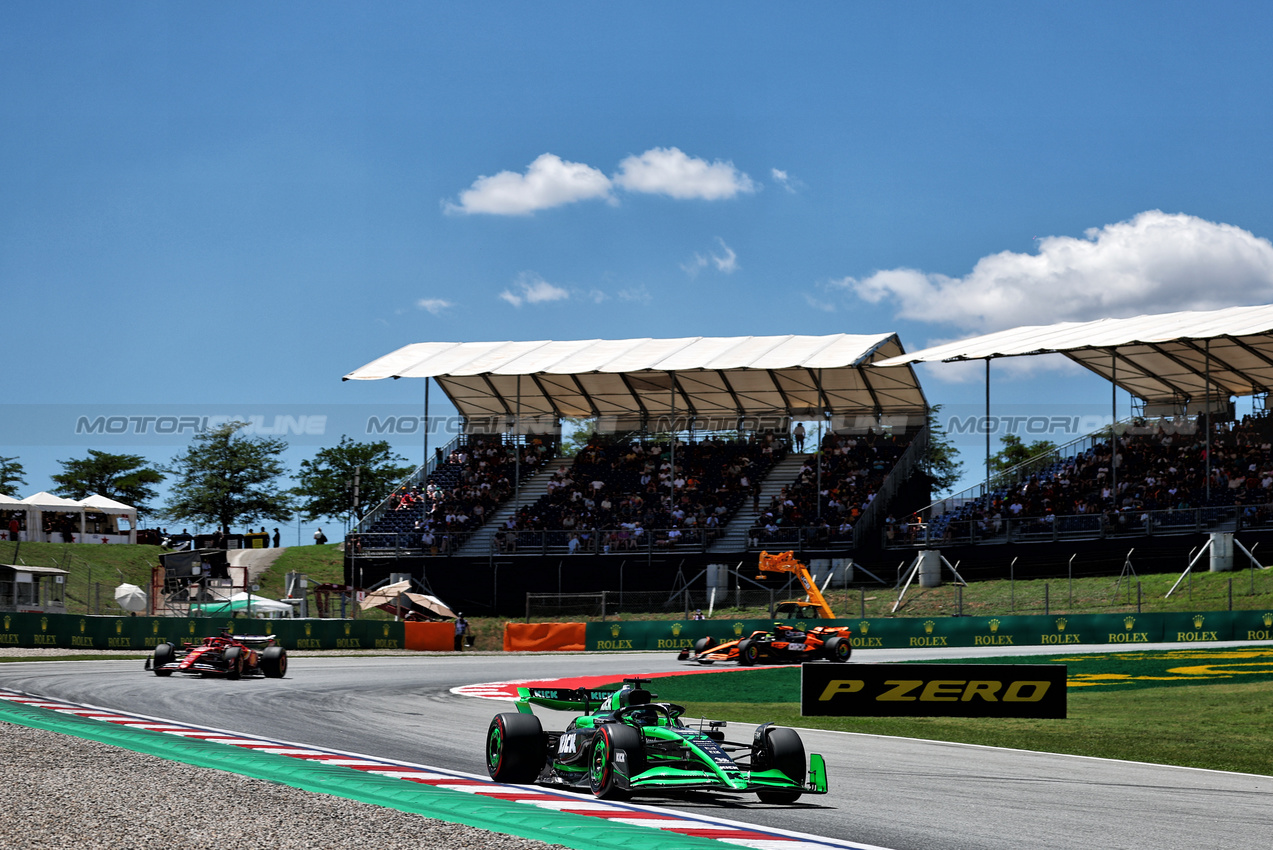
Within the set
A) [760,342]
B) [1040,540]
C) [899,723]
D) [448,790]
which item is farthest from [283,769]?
[760,342]

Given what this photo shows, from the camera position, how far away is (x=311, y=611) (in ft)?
171

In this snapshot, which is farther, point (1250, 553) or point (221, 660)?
point (1250, 553)

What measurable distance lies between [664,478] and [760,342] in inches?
266

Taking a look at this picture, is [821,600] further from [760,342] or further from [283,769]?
[283,769]

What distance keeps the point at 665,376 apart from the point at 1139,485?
2010 centimetres

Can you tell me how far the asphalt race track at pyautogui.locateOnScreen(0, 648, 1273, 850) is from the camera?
872 centimetres

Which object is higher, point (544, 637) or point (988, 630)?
point (988, 630)

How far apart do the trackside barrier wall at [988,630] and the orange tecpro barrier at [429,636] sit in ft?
17.0

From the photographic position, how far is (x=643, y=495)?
51500mm

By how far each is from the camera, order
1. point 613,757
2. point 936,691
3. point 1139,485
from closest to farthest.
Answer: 1. point 613,757
2. point 936,691
3. point 1139,485

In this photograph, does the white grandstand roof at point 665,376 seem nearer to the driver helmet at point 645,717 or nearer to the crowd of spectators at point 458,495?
the crowd of spectators at point 458,495

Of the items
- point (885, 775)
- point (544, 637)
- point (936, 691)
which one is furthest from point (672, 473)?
point (885, 775)

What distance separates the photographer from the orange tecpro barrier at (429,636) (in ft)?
136

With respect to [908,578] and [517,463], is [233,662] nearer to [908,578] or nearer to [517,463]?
[908,578]
